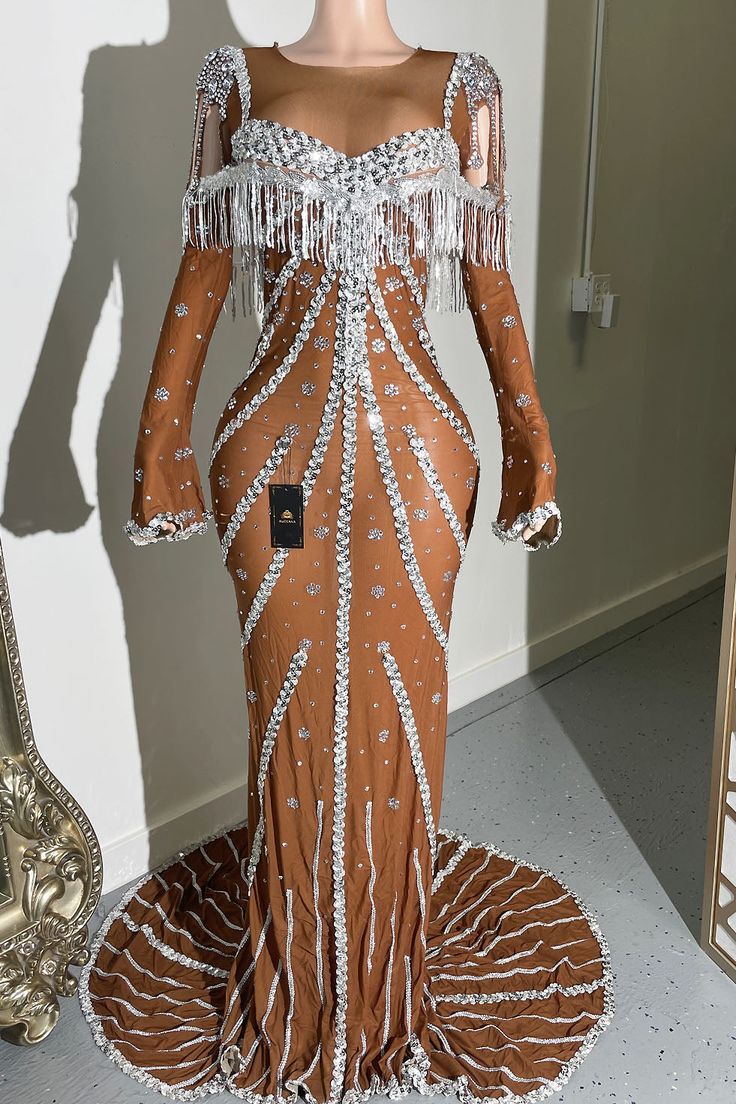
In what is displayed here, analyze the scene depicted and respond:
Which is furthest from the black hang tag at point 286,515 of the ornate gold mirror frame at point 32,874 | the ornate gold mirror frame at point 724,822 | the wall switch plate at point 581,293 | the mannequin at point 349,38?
the wall switch plate at point 581,293

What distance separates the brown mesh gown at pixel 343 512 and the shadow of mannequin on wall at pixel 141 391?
1.40 ft

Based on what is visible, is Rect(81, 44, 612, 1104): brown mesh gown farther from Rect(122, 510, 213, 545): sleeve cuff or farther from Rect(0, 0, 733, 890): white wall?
Rect(0, 0, 733, 890): white wall

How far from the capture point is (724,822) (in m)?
1.93

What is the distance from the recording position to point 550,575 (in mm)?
3209

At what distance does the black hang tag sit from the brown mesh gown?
0.03ft

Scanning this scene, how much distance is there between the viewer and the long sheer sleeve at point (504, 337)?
1514 millimetres

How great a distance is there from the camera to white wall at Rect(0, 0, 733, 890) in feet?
6.06

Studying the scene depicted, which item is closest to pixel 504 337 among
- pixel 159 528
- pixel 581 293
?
pixel 159 528

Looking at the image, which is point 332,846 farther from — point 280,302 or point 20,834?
point 280,302

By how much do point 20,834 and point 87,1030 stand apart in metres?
0.42

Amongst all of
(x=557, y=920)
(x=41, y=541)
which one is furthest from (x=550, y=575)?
(x=41, y=541)

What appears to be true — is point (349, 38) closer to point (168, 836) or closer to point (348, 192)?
point (348, 192)

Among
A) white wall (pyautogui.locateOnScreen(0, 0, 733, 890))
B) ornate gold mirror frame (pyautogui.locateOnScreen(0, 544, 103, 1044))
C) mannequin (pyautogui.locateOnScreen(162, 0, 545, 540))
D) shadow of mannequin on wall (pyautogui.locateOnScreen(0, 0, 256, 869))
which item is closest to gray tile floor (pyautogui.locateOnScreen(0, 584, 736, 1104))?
ornate gold mirror frame (pyautogui.locateOnScreen(0, 544, 103, 1044))

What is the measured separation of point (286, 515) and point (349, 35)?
0.69 metres
